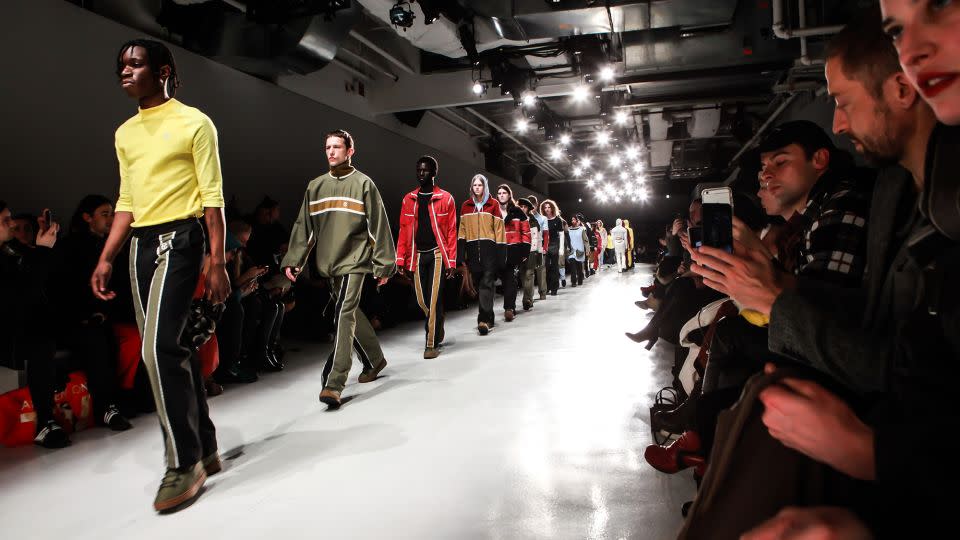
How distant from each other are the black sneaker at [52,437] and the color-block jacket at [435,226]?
2.66 meters

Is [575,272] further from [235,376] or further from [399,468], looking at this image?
[399,468]

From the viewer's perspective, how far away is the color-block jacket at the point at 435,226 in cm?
478

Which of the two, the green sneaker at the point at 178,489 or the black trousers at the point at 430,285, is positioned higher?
the black trousers at the point at 430,285

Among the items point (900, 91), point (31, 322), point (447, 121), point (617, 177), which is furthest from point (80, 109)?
point (617, 177)

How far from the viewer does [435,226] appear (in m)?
4.80

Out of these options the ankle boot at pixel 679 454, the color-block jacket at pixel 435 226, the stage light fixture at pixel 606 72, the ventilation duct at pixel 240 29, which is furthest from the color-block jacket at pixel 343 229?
the stage light fixture at pixel 606 72

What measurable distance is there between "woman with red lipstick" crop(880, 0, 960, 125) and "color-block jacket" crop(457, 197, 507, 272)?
18.7 ft

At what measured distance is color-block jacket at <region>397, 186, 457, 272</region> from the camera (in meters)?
4.78

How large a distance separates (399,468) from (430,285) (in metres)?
2.77

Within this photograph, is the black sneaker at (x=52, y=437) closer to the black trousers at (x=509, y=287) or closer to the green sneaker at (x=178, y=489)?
the green sneaker at (x=178, y=489)

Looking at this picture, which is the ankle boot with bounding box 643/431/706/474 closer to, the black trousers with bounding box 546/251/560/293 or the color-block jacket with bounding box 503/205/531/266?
the color-block jacket with bounding box 503/205/531/266

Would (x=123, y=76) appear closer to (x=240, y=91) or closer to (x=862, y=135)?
(x=862, y=135)

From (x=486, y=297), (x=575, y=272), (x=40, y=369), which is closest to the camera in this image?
(x=40, y=369)

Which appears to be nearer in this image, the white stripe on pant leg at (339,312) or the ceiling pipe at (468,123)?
the white stripe on pant leg at (339,312)
